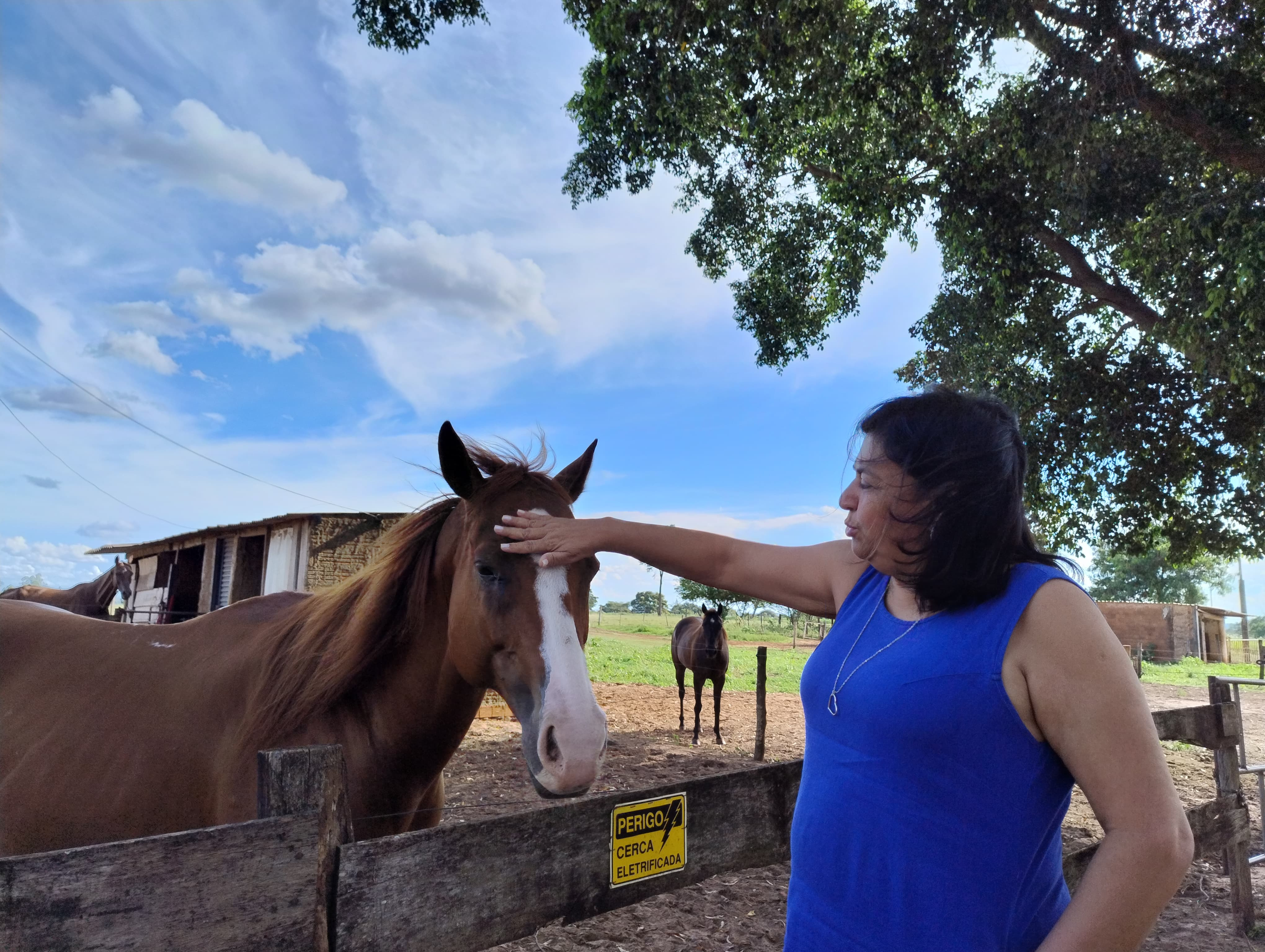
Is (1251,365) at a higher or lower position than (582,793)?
higher

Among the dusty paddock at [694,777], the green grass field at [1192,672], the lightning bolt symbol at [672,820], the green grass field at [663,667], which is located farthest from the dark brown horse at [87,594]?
the green grass field at [1192,672]

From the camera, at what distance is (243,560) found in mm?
15891

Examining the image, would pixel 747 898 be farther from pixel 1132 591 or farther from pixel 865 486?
pixel 1132 591

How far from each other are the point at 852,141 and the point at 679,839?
8421 mm

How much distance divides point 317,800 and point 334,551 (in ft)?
39.4

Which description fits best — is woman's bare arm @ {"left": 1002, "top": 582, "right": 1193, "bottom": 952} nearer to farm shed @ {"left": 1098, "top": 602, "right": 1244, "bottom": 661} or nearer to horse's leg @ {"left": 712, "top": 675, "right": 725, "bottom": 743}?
horse's leg @ {"left": 712, "top": 675, "right": 725, "bottom": 743}

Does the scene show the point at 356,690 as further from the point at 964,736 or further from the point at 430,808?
the point at 964,736

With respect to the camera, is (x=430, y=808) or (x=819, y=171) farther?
(x=819, y=171)

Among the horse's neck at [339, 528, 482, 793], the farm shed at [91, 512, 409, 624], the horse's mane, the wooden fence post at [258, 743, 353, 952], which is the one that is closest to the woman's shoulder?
the wooden fence post at [258, 743, 353, 952]

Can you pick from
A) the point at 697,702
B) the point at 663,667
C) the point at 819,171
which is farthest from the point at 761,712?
the point at 663,667

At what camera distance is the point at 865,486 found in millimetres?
1438

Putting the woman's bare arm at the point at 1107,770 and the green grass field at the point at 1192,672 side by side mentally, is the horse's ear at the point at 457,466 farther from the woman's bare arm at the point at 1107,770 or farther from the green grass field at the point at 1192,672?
the green grass field at the point at 1192,672

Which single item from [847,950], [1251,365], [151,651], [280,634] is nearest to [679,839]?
[847,950]

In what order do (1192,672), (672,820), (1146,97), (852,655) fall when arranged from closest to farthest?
(852,655) → (672,820) → (1146,97) → (1192,672)
